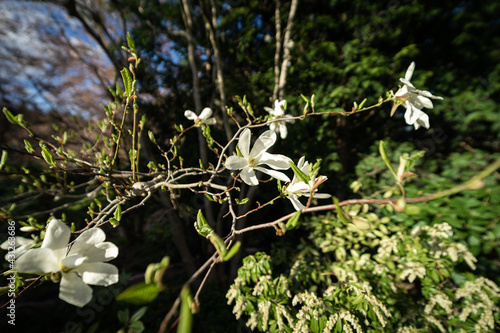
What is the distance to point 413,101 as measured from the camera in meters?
0.74

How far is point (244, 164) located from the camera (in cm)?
60

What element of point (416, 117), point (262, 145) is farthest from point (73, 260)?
point (416, 117)

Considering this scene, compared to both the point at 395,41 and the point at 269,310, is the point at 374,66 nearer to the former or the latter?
the point at 395,41

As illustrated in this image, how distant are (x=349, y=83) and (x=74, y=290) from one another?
8.20 ft

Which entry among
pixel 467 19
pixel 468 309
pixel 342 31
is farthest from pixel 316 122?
pixel 468 309

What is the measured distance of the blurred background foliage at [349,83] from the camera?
1.83m

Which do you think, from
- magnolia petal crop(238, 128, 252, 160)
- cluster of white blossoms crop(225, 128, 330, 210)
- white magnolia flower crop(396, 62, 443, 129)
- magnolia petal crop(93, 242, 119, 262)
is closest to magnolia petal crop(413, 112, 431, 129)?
white magnolia flower crop(396, 62, 443, 129)

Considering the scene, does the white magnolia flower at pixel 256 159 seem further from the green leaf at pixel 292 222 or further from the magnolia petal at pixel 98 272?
the magnolia petal at pixel 98 272

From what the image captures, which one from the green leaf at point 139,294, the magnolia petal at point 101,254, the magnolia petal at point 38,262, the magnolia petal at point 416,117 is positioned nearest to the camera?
the green leaf at point 139,294

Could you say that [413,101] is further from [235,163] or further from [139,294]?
[139,294]

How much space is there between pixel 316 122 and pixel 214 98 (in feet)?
4.17

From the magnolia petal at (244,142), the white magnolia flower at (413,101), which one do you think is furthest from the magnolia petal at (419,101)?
the magnolia petal at (244,142)

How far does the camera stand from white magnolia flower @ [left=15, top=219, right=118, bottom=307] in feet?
1.52

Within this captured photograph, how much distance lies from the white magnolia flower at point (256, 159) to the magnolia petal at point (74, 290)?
0.49m
